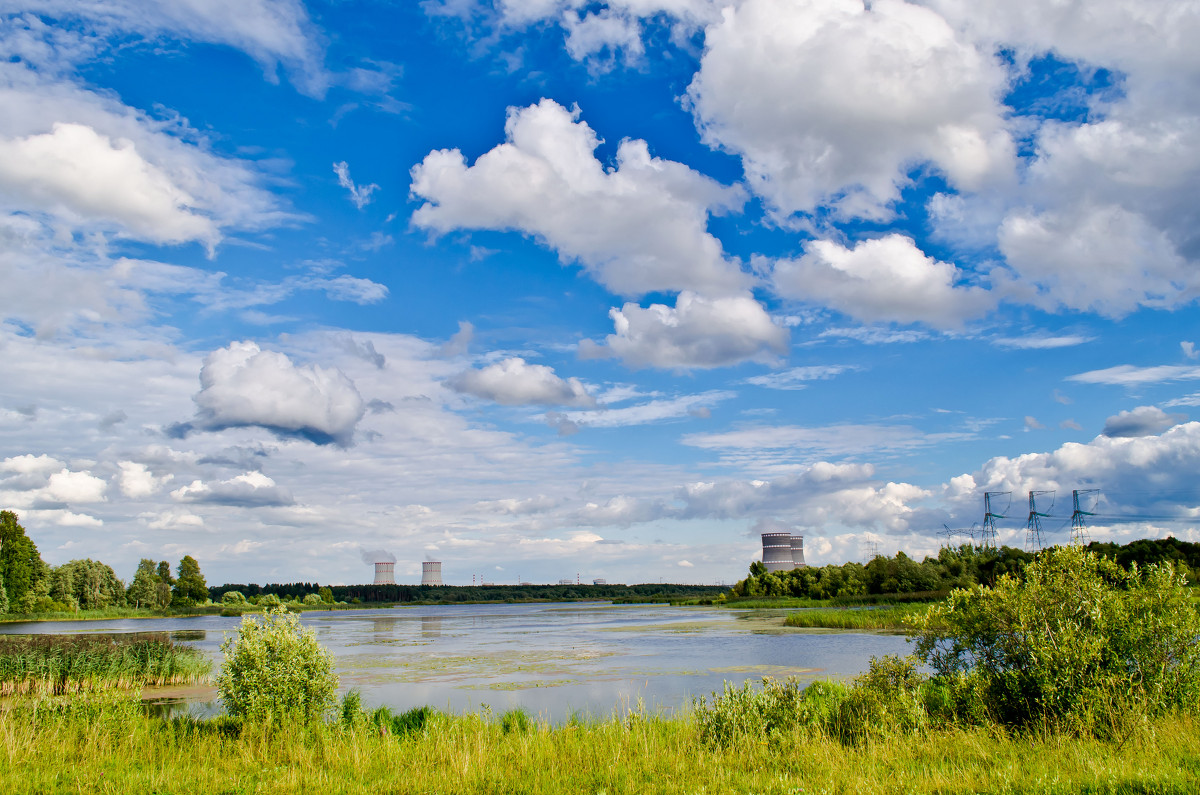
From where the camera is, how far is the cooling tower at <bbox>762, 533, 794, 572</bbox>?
132 m

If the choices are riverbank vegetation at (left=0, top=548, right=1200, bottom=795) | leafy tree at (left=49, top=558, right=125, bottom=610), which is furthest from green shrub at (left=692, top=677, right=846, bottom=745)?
leafy tree at (left=49, top=558, right=125, bottom=610)

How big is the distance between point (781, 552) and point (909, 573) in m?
38.8

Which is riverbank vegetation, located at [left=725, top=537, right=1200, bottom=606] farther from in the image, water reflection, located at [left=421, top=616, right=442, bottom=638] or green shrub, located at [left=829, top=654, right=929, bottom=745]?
green shrub, located at [left=829, top=654, right=929, bottom=745]

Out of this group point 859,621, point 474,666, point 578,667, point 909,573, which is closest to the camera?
point 578,667

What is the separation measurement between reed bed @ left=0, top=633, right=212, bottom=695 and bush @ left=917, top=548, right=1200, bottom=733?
26.0m

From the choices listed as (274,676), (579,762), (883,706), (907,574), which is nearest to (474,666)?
(274,676)

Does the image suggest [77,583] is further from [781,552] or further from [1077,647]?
[1077,647]

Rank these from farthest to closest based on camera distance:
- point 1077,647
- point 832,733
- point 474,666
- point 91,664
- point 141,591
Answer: point 141,591 → point 474,666 → point 91,664 → point 832,733 → point 1077,647

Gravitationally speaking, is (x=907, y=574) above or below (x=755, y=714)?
below

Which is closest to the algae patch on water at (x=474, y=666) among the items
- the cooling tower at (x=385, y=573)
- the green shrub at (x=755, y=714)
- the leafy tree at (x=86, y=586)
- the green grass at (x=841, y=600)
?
the green shrub at (x=755, y=714)

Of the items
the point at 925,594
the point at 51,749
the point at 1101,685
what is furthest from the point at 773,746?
the point at 925,594

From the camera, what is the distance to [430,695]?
2580cm

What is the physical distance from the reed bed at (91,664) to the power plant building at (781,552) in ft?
368

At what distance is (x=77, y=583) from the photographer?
107625 mm
